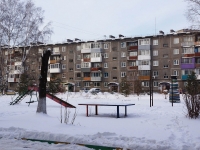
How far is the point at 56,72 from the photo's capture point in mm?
66250

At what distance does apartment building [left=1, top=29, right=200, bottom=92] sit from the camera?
175 feet

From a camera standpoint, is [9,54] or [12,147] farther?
[9,54]

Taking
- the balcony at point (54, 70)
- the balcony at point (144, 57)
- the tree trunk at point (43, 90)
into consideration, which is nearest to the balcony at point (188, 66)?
the balcony at point (144, 57)

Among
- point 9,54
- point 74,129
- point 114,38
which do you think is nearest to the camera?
point 74,129

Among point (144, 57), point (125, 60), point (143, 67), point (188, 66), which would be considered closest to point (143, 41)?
point (144, 57)

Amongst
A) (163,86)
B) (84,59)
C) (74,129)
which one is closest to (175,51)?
(163,86)

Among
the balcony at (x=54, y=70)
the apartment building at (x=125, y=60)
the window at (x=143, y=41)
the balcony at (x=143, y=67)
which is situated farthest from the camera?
the balcony at (x=54, y=70)

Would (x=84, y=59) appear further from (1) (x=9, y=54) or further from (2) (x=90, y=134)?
(2) (x=90, y=134)

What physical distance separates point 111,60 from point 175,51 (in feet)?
46.4

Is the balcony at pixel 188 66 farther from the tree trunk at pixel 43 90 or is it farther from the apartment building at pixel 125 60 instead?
the tree trunk at pixel 43 90

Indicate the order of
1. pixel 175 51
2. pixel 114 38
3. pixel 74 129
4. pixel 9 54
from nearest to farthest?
pixel 74 129 → pixel 9 54 → pixel 175 51 → pixel 114 38

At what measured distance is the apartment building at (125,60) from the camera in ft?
175

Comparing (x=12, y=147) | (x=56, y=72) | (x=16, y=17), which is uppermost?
(x=16, y=17)

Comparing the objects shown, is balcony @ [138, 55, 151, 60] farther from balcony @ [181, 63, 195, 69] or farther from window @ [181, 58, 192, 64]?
balcony @ [181, 63, 195, 69]
